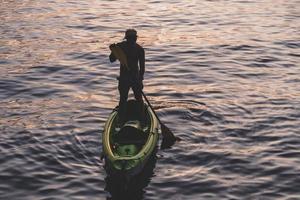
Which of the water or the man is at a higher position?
the man

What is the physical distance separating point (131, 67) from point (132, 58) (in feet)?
1.12

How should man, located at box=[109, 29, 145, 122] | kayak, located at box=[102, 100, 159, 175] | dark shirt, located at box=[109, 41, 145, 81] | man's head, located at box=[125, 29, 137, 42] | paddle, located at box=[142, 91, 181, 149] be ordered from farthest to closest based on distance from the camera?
paddle, located at box=[142, 91, 181, 149] < dark shirt, located at box=[109, 41, 145, 81] < man, located at box=[109, 29, 145, 122] < man's head, located at box=[125, 29, 137, 42] < kayak, located at box=[102, 100, 159, 175]

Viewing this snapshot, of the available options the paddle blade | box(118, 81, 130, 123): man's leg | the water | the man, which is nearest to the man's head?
the man

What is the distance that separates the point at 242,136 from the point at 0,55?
1586 centimetres

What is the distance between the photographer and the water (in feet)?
46.4

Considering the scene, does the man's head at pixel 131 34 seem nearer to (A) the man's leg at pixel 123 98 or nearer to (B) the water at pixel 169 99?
(A) the man's leg at pixel 123 98

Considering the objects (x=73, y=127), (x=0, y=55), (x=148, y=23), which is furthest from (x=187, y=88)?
(x=148, y=23)

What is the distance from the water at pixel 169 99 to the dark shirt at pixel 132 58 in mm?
2664

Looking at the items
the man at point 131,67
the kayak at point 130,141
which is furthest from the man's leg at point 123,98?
the kayak at point 130,141

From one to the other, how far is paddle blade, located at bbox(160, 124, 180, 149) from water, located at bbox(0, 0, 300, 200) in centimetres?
29

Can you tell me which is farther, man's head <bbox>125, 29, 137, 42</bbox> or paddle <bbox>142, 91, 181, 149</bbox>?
paddle <bbox>142, 91, 181, 149</bbox>

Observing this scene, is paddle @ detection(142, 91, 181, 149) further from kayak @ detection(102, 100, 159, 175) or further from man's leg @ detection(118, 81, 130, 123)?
man's leg @ detection(118, 81, 130, 123)

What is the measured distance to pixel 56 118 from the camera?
1880cm

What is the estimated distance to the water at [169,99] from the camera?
14133 mm
